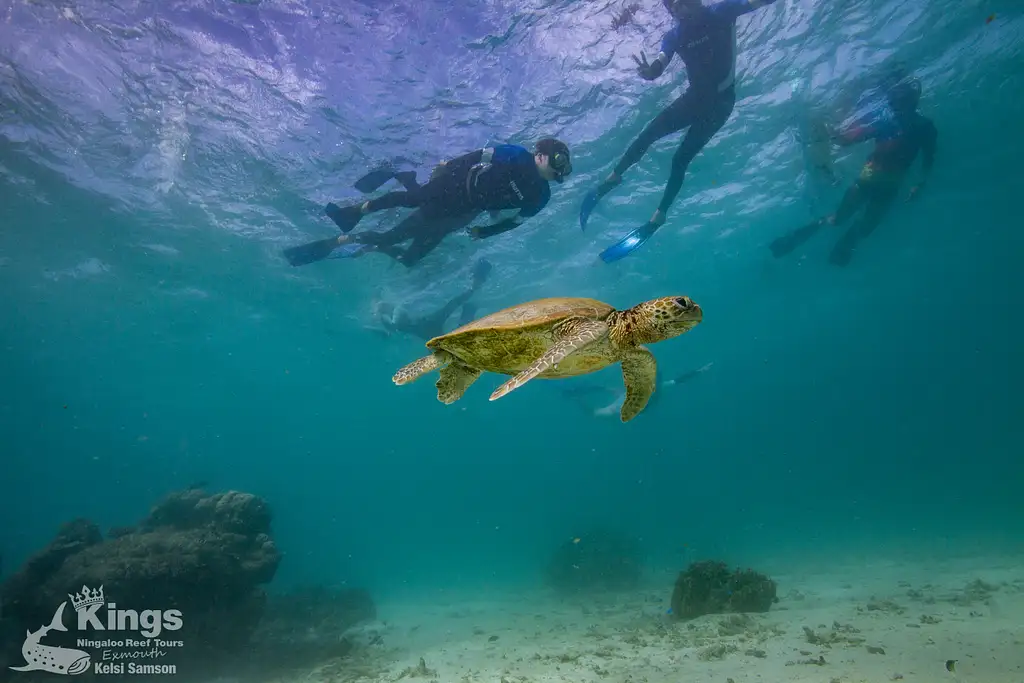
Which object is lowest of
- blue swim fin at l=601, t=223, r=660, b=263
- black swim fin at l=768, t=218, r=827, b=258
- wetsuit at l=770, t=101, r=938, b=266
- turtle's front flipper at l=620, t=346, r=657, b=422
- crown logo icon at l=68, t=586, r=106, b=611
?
crown logo icon at l=68, t=586, r=106, b=611

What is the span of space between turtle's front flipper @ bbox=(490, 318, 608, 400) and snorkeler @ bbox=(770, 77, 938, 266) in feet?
54.4

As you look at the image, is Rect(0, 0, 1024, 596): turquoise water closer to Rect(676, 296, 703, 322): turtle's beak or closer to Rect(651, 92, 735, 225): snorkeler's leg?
Rect(651, 92, 735, 225): snorkeler's leg

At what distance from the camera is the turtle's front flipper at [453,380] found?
500cm

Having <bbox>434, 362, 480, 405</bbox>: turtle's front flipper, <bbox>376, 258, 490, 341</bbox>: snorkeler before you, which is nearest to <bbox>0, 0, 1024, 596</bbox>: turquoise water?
<bbox>376, 258, 490, 341</bbox>: snorkeler

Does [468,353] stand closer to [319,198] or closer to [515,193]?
[515,193]

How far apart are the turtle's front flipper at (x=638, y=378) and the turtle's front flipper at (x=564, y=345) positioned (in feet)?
1.98

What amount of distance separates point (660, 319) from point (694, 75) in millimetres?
10183

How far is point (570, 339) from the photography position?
331cm

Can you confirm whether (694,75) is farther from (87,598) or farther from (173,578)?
(87,598)

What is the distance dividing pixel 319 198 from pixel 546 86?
8.99m

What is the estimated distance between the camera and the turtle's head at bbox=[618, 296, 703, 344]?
309 cm

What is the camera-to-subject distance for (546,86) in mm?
12070

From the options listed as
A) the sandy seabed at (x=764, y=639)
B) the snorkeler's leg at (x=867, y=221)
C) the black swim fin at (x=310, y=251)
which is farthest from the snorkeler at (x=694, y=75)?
the snorkeler's leg at (x=867, y=221)

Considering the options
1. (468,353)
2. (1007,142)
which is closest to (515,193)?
(468,353)
